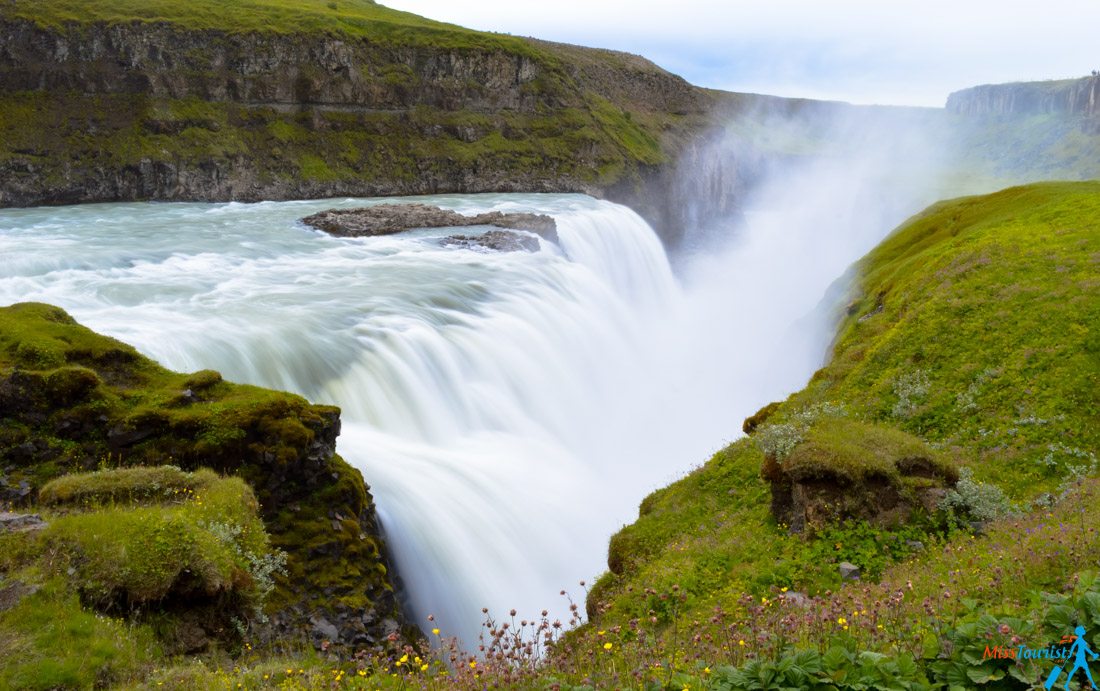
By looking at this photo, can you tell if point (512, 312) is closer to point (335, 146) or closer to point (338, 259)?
point (338, 259)

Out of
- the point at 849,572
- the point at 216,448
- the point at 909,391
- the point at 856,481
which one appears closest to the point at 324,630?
the point at 216,448

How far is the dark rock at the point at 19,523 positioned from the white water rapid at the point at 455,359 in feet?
24.5

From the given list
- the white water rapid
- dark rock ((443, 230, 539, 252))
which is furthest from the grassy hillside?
dark rock ((443, 230, 539, 252))

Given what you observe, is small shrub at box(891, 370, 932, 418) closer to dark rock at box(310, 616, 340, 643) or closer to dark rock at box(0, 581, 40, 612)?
dark rock at box(310, 616, 340, 643)

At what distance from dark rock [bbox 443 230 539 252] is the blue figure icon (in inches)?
1734

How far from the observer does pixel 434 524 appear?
699 inches

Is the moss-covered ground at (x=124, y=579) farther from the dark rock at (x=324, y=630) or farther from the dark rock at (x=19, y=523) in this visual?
the dark rock at (x=324, y=630)

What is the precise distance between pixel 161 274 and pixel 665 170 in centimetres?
8831

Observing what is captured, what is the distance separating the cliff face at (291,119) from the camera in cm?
7200

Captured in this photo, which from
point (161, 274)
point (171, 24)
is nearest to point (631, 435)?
point (161, 274)

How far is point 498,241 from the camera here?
49.8m

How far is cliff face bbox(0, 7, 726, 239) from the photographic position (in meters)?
72.0

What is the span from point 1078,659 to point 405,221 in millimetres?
53879

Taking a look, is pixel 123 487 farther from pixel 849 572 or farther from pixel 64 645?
pixel 849 572
